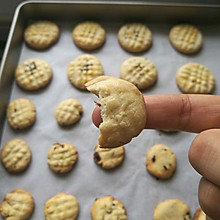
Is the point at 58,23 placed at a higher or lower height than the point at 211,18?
higher

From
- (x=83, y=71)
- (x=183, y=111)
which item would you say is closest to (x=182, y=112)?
(x=183, y=111)

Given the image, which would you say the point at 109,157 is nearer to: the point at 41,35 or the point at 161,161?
the point at 161,161

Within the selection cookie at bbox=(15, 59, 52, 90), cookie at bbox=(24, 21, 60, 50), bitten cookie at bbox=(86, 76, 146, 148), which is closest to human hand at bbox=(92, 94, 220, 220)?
bitten cookie at bbox=(86, 76, 146, 148)

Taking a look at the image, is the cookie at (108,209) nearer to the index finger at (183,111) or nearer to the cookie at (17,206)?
the cookie at (17,206)

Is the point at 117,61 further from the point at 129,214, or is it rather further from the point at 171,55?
the point at 129,214

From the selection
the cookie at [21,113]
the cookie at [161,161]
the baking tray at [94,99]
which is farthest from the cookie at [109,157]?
the cookie at [21,113]

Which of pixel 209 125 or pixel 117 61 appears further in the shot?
pixel 117 61

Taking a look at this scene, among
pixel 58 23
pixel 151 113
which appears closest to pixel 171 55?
pixel 58 23

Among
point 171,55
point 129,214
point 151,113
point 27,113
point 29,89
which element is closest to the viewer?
point 151,113
